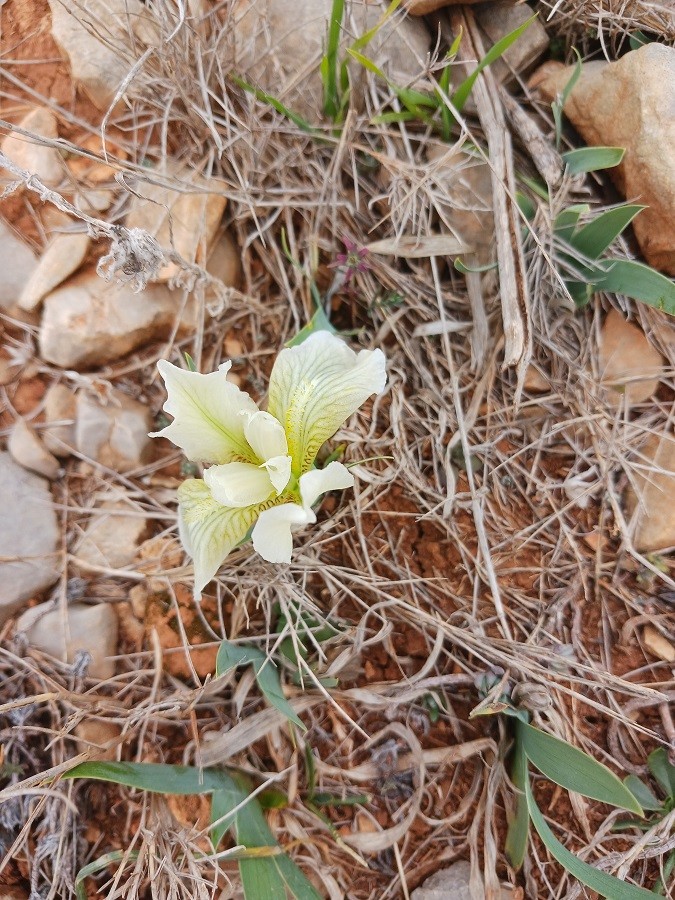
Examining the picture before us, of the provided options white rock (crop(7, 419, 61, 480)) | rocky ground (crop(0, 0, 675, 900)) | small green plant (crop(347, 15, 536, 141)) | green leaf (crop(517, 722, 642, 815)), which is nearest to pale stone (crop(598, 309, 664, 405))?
rocky ground (crop(0, 0, 675, 900))

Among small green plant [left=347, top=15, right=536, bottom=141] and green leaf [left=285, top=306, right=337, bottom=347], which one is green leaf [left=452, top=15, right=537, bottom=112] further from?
green leaf [left=285, top=306, right=337, bottom=347]

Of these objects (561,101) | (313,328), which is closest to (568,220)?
(561,101)

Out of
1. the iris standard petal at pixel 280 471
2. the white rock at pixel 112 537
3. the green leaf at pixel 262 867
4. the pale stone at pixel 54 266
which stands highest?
the pale stone at pixel 54 266

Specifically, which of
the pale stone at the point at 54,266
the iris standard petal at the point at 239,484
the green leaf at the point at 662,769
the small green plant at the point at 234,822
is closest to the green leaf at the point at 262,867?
the small green plant at the point at 234,822

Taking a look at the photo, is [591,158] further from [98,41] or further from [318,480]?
[98,41]

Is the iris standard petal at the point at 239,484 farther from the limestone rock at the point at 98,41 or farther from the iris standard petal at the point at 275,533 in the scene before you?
the limestone rock at the point at 98,41

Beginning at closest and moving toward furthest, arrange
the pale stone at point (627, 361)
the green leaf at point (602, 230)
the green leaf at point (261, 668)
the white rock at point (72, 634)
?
1. the green leaf at point (261, 668)
2. the green leaf at point (602, 230)
3. the white rock at point (72, 634)
4. the pale stone at point (627, 361)
